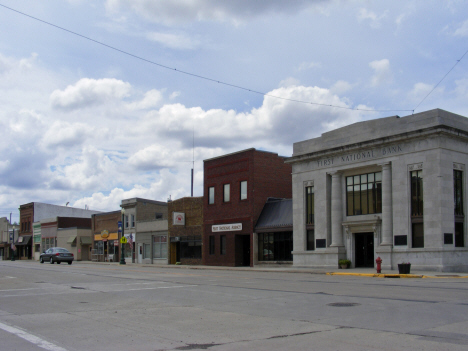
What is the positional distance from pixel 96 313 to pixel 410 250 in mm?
20715

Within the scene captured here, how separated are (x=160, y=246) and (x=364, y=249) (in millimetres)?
25786

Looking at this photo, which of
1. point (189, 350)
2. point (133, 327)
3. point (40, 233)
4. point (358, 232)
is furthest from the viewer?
point (40, 233)

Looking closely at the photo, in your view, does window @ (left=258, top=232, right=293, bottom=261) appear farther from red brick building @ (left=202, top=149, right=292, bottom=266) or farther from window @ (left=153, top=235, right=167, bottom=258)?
window @ (left=153, top=235, right=167, bottom=258)

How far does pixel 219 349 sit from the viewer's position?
7.89m

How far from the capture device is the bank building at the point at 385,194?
27297mm

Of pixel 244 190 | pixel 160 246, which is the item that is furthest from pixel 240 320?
pixel 160 246

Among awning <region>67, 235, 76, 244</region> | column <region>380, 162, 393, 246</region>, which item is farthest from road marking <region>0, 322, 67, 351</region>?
awning <region>67, 235, 76, 244</region>

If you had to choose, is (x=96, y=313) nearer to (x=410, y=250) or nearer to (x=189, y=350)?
(x=189, y=350)

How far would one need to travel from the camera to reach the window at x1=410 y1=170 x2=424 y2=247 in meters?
28.0

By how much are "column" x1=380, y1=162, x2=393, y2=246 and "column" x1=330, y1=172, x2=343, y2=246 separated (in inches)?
142

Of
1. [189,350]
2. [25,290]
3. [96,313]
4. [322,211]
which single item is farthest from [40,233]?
[189,350]

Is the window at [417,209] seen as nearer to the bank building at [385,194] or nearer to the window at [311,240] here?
the bank building at [385,194]

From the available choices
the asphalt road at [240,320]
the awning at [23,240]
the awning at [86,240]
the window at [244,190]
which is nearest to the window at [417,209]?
the asphalt road at [240,320]

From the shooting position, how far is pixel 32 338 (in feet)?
29.4
